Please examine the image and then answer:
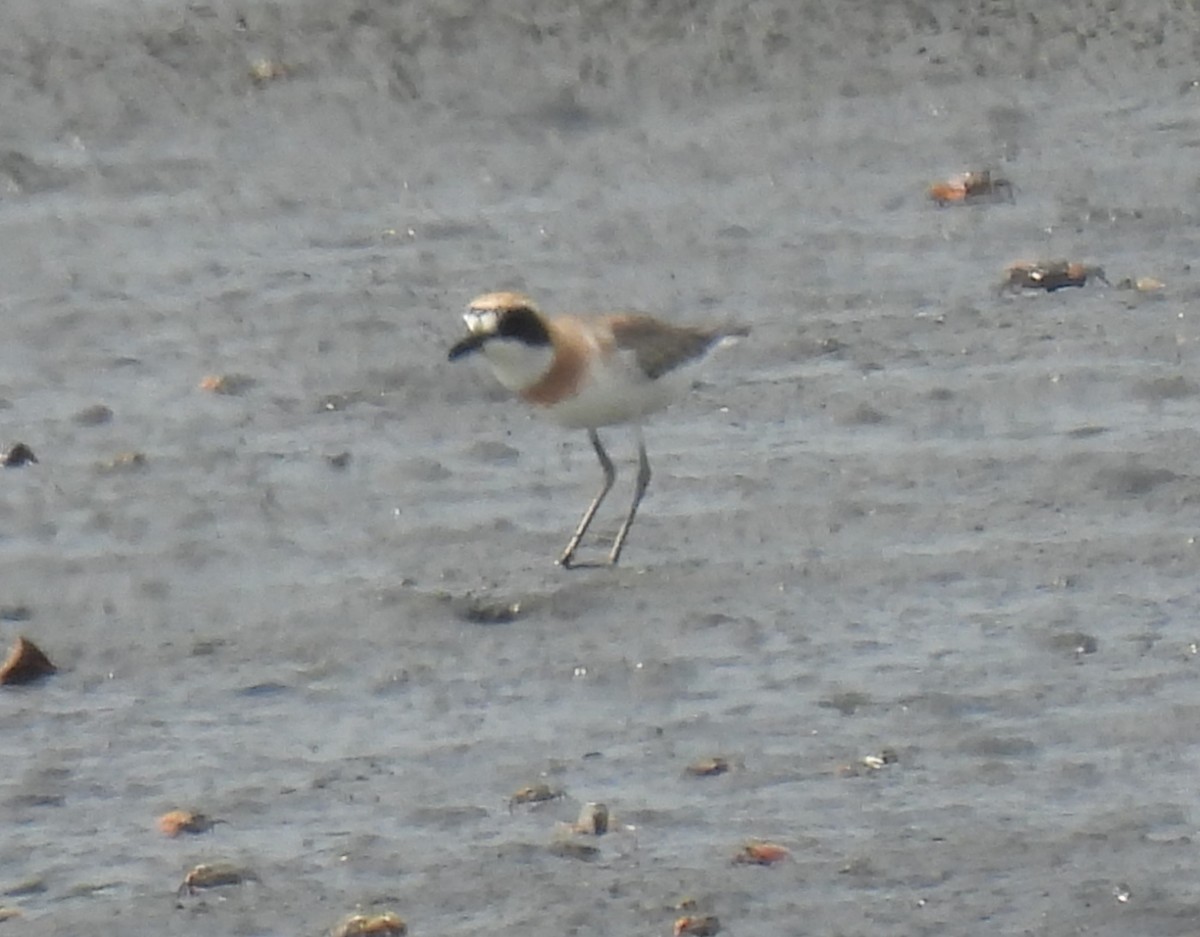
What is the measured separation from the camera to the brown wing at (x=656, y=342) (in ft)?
24.7

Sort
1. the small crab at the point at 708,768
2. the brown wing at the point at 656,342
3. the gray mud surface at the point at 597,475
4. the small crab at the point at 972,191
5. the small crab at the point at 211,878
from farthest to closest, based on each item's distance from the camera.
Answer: the small crab at the point at 972,191
the brown wing at the point at 656,342
the small crab at the point at 708,768
the gray mud surface at the point at 597,475
the small crab at the point at 211,878

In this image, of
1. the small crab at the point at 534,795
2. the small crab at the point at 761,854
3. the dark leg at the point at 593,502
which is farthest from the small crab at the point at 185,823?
the dark leg at the point at 593,502

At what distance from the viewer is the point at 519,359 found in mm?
7312

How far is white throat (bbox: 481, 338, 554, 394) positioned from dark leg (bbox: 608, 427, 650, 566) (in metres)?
0.33

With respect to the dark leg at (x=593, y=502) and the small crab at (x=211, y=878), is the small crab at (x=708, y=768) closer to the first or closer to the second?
the small crab at (x=211, y=878)

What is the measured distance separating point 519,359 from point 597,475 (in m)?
0.63

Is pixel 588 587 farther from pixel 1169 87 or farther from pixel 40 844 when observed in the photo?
pixel 1169 87

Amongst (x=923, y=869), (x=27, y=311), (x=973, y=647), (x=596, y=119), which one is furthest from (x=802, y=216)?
(x=923, y=869)

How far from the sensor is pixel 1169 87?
11.0 m

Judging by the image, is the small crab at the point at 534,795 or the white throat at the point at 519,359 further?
the white throat at the point at 519,359

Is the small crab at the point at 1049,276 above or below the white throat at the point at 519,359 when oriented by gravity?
below

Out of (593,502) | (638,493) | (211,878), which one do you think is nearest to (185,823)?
(211,878)

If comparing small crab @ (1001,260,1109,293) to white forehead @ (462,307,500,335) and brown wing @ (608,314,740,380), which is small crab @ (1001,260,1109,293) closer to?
brown wing @ (608,314,740,380)

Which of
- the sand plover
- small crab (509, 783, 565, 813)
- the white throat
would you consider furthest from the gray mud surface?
the white throat
